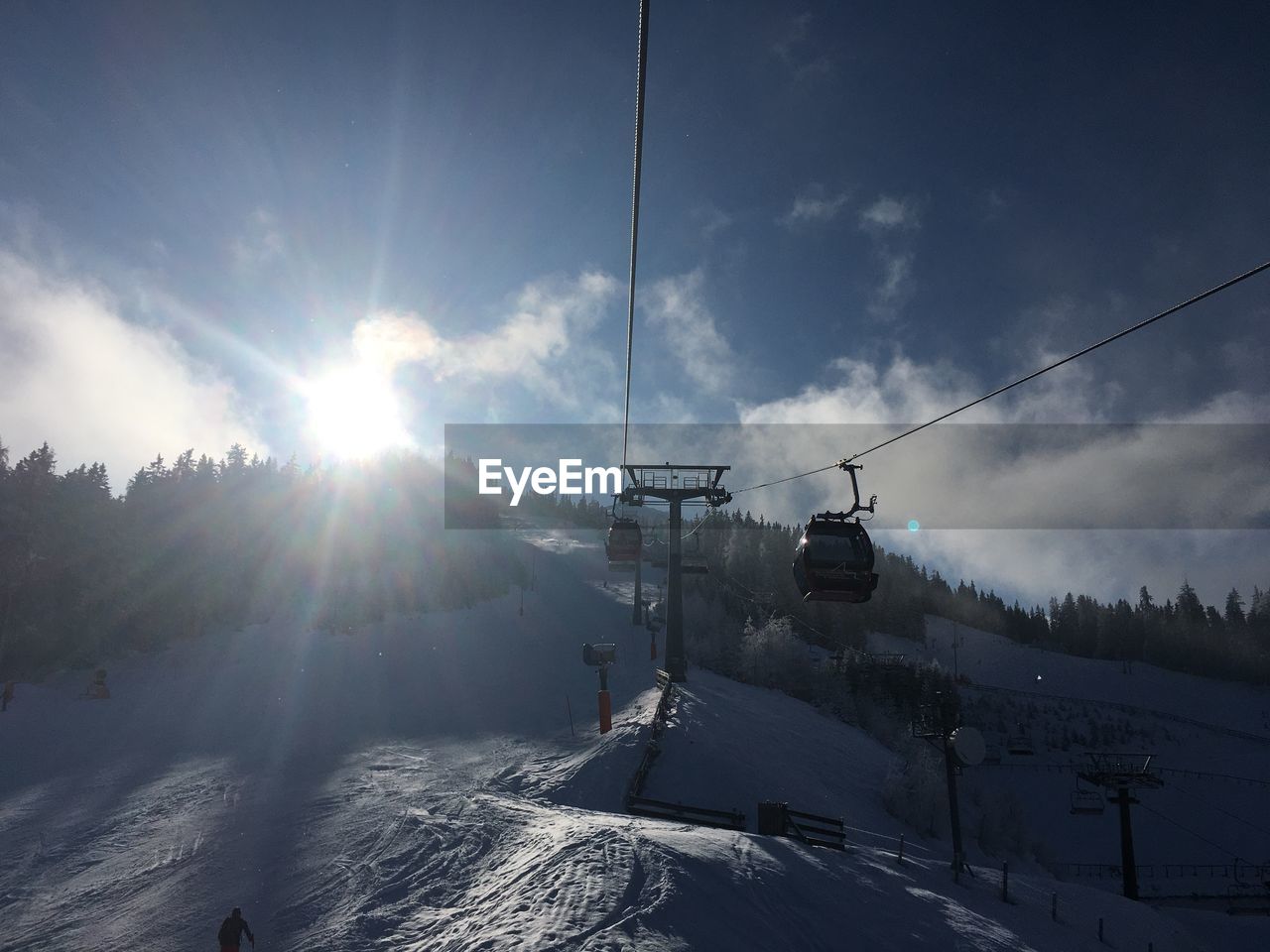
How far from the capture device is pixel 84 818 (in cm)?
2030

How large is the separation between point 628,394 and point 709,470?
55.1ft

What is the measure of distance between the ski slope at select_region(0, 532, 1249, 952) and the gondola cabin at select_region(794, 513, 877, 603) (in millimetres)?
5621

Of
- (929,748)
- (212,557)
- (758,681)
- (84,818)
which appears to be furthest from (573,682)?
(212,557)

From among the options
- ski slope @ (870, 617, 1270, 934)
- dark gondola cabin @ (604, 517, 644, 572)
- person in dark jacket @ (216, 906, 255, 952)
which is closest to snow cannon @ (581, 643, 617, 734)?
dark gondola cabin @ (604, 517, 644, 572)

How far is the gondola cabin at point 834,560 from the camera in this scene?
44.0ft

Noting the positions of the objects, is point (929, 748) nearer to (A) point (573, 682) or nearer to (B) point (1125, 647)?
(A) point (573, 682)

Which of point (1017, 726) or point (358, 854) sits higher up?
point (358, 854)

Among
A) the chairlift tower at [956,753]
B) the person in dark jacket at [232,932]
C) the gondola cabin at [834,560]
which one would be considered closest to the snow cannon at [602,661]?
the chairlift tower at [956,753]

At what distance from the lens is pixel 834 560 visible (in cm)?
1354

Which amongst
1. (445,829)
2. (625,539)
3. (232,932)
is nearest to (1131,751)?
(625,539)

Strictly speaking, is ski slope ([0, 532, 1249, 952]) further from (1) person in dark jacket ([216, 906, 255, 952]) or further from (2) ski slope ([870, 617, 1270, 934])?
(2) ski slope ([870, 617, 1270, 934])

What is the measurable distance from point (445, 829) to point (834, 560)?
12137 millimetres

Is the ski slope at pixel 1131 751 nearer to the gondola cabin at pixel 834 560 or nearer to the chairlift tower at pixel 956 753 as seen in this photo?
the chairlift tower at pixel 956 753

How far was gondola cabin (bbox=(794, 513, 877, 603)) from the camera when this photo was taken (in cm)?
1341
